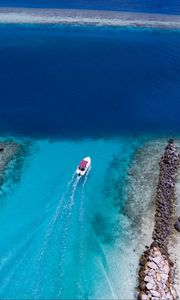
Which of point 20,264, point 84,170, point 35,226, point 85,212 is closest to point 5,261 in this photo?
point 20,264

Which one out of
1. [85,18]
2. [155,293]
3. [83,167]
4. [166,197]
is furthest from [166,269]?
[85,18]

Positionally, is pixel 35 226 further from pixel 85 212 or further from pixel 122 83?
pixel 122 83

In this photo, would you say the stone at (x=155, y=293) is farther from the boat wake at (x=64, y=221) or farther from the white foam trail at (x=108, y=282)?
the boat wake at (x=64, y=221)

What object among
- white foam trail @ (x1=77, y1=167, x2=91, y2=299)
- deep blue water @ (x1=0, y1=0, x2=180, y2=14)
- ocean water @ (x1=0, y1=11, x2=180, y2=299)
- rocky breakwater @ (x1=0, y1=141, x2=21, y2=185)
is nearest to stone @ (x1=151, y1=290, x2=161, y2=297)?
ocean water @ (x1=0, y1=11, x2=180, y2=299)

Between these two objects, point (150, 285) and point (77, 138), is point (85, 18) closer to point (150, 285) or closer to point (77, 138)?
point (77, 138)

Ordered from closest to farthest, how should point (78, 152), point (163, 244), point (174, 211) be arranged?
point (163, 244) → point (174, 211) → point (78, 152)

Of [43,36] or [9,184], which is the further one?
[43,36]

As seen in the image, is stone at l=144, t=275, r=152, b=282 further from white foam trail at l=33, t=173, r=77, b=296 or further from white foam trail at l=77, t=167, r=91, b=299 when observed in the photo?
white foam trail at l=33, t=173, r=77, b=296
